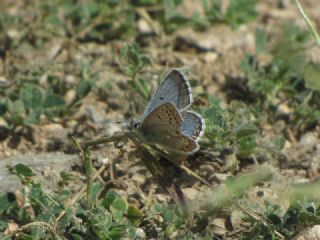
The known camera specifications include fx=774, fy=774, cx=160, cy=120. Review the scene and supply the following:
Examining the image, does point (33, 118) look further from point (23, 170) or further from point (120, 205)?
point (120, 205)

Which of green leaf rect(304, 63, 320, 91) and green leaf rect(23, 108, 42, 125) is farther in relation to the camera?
green leaf rect(304, 63, 320, 91)

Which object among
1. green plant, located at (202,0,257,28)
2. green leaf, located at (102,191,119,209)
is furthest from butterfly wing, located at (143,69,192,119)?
green plant, located at (202,0,257,28)

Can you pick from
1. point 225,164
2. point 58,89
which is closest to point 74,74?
point 58,89

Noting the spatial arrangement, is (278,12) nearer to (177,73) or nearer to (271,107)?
(271,107)

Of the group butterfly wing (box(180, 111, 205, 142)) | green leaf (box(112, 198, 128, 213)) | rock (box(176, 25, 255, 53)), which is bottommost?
green leaf (box(112, 198, 128, 213))

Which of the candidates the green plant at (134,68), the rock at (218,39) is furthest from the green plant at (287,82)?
the green plant at (134,68)

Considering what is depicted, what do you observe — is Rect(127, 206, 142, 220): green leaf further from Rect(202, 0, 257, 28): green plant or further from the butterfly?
Rect(202, 0, 257, 28): green plant

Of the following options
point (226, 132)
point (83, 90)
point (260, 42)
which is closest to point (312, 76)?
point (260, 42)
